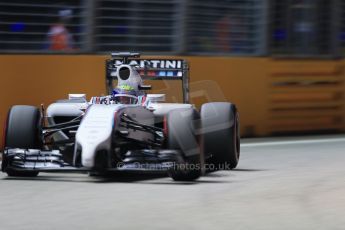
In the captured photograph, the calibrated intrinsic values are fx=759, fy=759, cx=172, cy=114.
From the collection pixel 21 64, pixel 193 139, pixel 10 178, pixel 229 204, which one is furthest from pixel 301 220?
pixel 21 64

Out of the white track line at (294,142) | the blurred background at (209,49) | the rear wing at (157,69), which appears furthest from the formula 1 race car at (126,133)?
the white track line at (294,142)

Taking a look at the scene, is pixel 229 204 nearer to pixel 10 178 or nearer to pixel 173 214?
pixel 173 214

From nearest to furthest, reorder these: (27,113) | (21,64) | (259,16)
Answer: (27,113) → (21,64) → (259,16)

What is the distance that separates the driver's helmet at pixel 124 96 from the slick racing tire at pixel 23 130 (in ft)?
3.00

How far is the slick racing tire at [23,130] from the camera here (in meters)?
8.10

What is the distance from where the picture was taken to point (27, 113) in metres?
8.23

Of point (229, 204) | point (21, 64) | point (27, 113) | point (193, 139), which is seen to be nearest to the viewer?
point (229, 204)

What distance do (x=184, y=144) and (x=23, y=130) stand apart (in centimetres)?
180

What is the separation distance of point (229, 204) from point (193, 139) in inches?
49.9

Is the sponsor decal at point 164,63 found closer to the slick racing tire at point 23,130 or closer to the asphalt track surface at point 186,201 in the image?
the asphalt track surface at point 186,201

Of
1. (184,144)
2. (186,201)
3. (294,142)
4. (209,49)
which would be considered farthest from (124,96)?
(294,142)

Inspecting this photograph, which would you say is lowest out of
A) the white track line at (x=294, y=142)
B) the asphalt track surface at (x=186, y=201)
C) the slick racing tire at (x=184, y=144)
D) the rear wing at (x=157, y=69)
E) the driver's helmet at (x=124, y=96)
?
the white track line at (x=294, y=142)

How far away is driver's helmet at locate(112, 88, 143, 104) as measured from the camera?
8.62 m

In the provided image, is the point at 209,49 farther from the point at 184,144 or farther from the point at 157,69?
the point at 184,144
